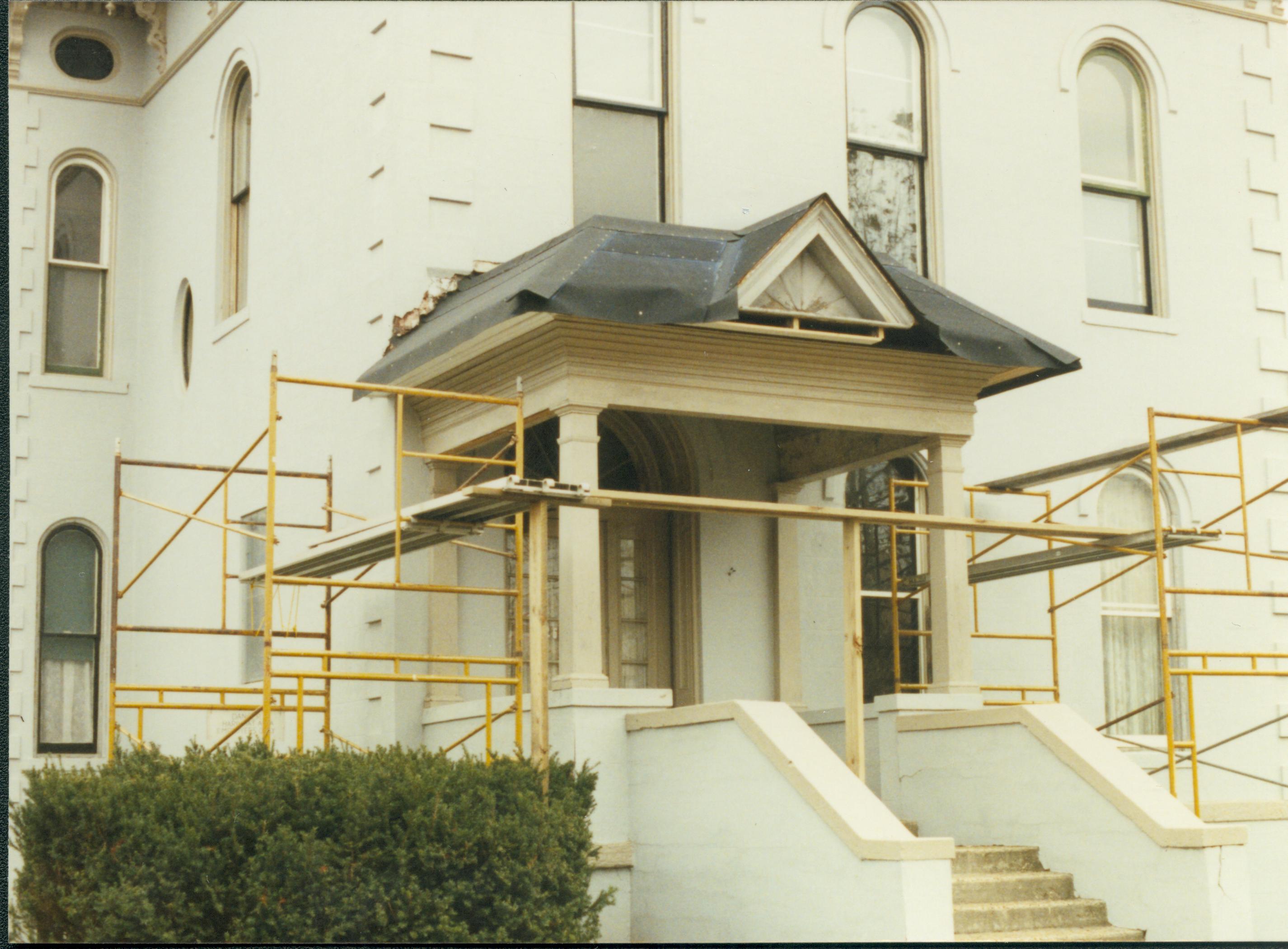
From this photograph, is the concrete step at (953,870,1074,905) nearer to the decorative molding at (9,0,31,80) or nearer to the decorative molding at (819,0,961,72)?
the decorative molding at (819,0,961,72)

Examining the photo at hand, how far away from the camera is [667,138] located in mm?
14188

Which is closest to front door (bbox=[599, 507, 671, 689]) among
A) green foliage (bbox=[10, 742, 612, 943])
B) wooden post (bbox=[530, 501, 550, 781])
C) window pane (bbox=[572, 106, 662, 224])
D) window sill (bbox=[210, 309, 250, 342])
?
window pane (bbox=[572, 106, 662, 224])

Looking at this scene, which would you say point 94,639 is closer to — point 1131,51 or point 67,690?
point 67,690

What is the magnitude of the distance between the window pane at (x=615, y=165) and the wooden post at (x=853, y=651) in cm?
409

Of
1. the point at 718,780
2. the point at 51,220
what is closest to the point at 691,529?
the point at 718,780

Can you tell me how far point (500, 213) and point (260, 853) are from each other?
6.26 meters

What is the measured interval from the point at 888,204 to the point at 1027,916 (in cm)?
704

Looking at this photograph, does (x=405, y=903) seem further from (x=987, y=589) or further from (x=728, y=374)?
(x=987, y=589)

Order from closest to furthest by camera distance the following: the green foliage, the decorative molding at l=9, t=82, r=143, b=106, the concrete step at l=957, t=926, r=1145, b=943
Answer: the green foliage < the concrete step at l=957, t=926, r=1145, b=943 < the decorative molding at l=9, t=82, r=143, b=106

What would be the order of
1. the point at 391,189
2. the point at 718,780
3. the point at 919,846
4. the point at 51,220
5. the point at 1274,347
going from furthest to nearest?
the point at 51,220, the point at 1274,347, the point at 391,189, the point at 718,780, the point at 919,846

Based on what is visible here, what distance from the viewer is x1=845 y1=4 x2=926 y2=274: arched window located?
1510 centimetres

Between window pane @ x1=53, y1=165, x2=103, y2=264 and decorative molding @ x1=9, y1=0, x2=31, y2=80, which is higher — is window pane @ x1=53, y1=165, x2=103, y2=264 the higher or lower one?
the lower one

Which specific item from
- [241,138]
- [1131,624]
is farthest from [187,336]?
[1131,624]

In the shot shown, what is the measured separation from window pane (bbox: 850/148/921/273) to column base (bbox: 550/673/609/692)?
5.69 m
